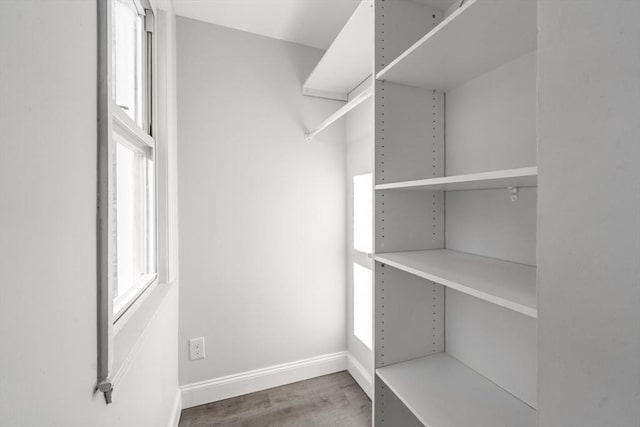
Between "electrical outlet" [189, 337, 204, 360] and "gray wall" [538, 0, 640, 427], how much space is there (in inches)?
74.6

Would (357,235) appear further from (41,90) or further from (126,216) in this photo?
(41,90)

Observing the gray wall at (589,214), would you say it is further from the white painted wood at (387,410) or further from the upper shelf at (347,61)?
the upper shelf at (347,61)

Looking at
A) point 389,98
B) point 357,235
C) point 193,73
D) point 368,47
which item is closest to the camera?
point 389,98

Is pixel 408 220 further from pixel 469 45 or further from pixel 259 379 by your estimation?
pixel 259 379

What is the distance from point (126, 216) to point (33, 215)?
2.80 feet

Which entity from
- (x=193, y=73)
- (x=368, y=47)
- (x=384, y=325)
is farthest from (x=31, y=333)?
(x=193, y=73)

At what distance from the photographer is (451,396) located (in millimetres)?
969

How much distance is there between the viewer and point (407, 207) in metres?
1.20

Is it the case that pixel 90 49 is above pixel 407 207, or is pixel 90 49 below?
above

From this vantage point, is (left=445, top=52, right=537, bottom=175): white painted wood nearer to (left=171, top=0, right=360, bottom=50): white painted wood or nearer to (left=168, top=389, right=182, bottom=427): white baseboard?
(left=171, top=0, right=360, bottom=50): white painted wood

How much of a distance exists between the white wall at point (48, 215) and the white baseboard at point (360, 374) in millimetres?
1659

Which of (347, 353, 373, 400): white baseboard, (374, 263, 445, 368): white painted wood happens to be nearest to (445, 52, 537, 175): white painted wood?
(374, 263, 445, 368): white painted wood

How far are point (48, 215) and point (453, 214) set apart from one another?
1.30m

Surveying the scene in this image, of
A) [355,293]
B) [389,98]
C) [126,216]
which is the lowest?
[355,293]
